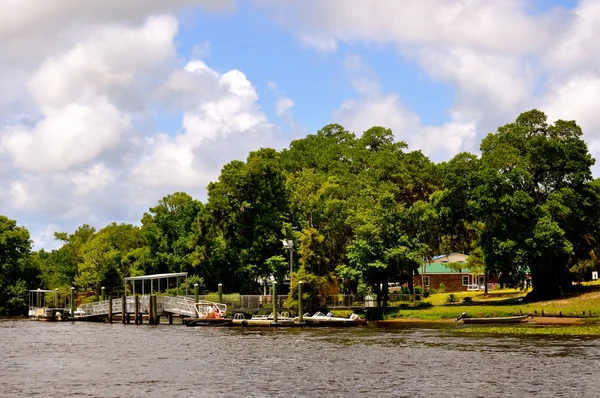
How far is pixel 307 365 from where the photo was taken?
134 feet

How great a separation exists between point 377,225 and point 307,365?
39319 millimetres

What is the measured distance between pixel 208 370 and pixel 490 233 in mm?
42089

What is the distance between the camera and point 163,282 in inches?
3590

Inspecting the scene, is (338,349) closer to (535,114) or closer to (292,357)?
(292,357)

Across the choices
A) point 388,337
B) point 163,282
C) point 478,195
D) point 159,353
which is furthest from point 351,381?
point 163,282

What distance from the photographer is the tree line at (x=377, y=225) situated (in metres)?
74.3

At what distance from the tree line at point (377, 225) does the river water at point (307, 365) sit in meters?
16.4

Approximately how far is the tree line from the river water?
53.7 feet

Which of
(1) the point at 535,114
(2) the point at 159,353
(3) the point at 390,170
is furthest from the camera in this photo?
(3) the point at 390,170

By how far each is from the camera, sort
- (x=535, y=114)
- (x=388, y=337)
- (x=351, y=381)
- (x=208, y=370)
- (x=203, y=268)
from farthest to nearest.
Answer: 1. (x=203, y=268)
2. (x=535, y=114)
3. (x=388, y=337)
4. (x=208, y=370)
5. (x=351, y=381)

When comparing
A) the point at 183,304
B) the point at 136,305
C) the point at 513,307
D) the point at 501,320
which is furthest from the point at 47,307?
the point at 501,320

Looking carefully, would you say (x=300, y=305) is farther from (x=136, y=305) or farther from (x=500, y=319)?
(x=136, y=305)

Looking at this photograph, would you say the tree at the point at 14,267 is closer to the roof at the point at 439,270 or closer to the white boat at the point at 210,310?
the white boat at the point at 210,310

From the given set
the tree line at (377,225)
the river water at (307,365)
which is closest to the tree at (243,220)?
the tree line at (377,225)
